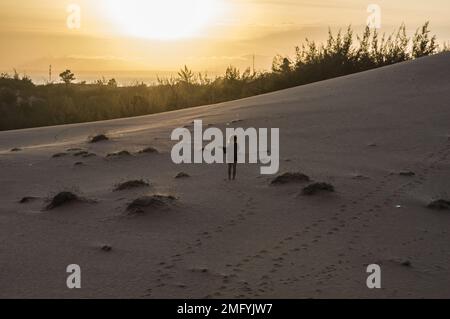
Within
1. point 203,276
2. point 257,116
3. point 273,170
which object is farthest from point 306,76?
point 203,276

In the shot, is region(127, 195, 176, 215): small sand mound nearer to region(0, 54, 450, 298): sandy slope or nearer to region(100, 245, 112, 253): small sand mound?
region(0, 54, 450, 298): sandy slope

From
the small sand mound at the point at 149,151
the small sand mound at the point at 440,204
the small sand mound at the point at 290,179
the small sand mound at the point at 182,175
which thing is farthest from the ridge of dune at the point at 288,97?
the small sand mound at the point at 440,204

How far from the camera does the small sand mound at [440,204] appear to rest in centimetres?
607

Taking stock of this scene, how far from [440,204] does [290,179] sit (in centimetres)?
161

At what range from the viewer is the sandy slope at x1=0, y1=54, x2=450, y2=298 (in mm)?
4457

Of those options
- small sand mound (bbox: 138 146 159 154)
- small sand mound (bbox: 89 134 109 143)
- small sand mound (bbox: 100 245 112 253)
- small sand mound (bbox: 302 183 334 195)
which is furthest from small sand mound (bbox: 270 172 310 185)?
small sand mound (bbox: 89 134 109 143)

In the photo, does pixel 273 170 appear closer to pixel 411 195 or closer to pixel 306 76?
pixel 411 195

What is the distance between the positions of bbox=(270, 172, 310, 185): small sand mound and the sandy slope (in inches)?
5.2

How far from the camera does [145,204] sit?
6.00 m

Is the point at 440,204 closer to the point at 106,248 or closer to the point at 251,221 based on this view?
the point at 251,221

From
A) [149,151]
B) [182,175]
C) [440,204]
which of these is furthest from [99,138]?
[440,204]

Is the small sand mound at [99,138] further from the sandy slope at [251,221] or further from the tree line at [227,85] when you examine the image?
the tree line at [227,85]

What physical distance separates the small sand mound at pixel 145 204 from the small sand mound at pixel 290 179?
1382mm
